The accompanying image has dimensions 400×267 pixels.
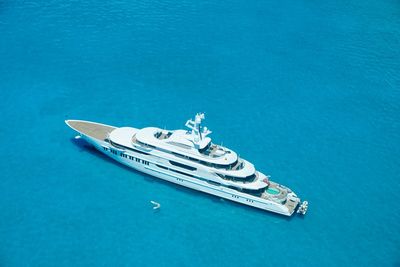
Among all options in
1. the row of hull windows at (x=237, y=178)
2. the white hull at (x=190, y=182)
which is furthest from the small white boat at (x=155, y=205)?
the row of hull windows at (x=237, y=178)

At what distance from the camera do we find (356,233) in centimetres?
6788

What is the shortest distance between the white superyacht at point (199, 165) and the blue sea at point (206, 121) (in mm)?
2207

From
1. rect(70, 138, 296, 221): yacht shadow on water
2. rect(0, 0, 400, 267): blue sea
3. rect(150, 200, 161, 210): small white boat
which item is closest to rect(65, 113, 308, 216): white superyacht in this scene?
rect(70, 138, 296, 221): yacht shadow on water

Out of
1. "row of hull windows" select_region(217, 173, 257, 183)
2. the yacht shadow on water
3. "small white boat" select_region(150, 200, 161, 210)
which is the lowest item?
"small white boat" select_region(150, 200, 161, 210)

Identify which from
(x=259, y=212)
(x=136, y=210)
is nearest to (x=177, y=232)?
(x=136, y=210)

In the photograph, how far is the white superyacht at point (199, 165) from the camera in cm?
6869

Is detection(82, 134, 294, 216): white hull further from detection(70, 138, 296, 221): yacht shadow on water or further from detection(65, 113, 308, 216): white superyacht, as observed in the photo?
detection(70, 138, 296, 221): yacht shadow on water

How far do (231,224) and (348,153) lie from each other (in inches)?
1104

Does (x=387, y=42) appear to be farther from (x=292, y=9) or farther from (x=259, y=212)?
(x=259, y=212)

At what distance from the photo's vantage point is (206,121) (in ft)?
279

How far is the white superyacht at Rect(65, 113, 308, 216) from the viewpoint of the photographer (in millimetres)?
68688

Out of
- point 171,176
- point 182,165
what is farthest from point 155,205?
point 182,165

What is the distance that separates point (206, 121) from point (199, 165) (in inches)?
676

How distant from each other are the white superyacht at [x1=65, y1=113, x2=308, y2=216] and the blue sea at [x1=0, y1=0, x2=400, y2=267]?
2.21 metres
